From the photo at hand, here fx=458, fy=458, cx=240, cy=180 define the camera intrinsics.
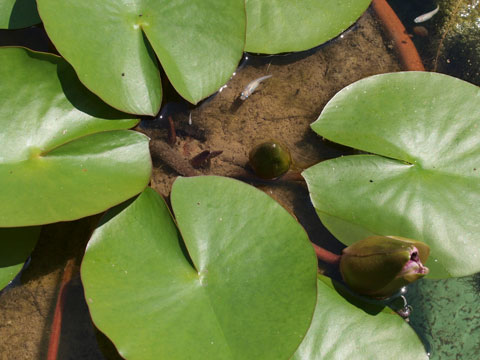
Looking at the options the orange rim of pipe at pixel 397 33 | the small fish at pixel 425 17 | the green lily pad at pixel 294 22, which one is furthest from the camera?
the small fish at pixel 425 17

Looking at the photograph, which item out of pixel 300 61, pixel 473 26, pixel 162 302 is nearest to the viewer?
pixel 162 302

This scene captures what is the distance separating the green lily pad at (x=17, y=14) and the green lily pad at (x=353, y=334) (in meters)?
1.49

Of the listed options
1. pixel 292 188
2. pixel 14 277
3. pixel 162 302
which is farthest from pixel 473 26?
pixel 14 277

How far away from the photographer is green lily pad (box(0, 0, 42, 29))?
5.84ft

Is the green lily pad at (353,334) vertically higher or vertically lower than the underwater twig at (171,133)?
lower

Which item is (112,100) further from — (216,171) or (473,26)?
(473,26)

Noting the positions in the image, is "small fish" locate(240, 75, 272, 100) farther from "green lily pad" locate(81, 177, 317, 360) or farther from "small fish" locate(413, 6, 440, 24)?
"small fish" locate(413, 6, 440, 24)

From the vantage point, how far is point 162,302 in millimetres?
1426

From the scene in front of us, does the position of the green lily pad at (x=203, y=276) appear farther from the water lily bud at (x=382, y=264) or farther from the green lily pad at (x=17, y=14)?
the green lily pad at (x=17, y=14)

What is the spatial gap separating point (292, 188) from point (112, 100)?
78 centimetres

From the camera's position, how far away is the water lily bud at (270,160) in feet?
5.46

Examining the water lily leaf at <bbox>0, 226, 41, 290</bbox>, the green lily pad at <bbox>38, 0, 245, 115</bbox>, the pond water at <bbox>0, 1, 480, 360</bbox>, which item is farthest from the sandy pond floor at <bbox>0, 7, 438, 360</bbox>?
the green lily pad at <bbox>38, 0, 245, 115</bbox>

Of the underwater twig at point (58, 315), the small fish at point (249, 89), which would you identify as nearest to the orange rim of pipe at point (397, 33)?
the small fish at point (249, 89)

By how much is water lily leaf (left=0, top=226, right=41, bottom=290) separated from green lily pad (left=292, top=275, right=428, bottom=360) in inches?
38.7
